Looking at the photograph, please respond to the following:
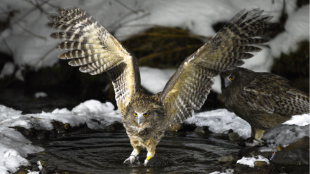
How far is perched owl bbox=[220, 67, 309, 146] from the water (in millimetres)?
540

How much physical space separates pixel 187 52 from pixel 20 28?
531 centimetres

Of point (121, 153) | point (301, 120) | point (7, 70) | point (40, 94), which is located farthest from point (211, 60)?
point (7, 70)

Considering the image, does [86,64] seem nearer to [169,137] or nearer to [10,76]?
[169,137]

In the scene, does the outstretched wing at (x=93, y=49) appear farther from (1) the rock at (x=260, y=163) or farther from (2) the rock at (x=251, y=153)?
(1) the rock at (x=260, y=163)

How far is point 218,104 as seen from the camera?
8.77 m

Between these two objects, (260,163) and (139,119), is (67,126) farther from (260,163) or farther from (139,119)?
(260,163)

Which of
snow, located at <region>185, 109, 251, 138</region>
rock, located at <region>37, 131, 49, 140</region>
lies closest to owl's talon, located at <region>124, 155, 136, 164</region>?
rock, located at <region>37, 131, 49, 140</region>

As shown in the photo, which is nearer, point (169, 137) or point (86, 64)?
point (86, 64)

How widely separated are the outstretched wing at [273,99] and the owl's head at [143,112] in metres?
1.40

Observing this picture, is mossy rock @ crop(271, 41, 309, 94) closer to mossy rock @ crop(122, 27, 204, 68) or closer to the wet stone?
mossy rock @ crop(122, 27, 204, 68)

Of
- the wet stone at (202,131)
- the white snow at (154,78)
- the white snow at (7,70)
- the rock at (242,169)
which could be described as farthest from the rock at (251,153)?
the white snow at (7,70)

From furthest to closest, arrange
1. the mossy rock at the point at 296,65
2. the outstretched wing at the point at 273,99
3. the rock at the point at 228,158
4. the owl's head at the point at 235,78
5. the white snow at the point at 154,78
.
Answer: the mossy rock at the point at 296,65 < the white snow at the point at 154,78 < the owl's head at the point at 235,78 < the outstretched wing at the point at 273,99 < the rock at the point at 228,158

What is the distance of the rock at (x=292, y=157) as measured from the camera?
4.02 m

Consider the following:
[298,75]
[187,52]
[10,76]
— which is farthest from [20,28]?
[298,75]
